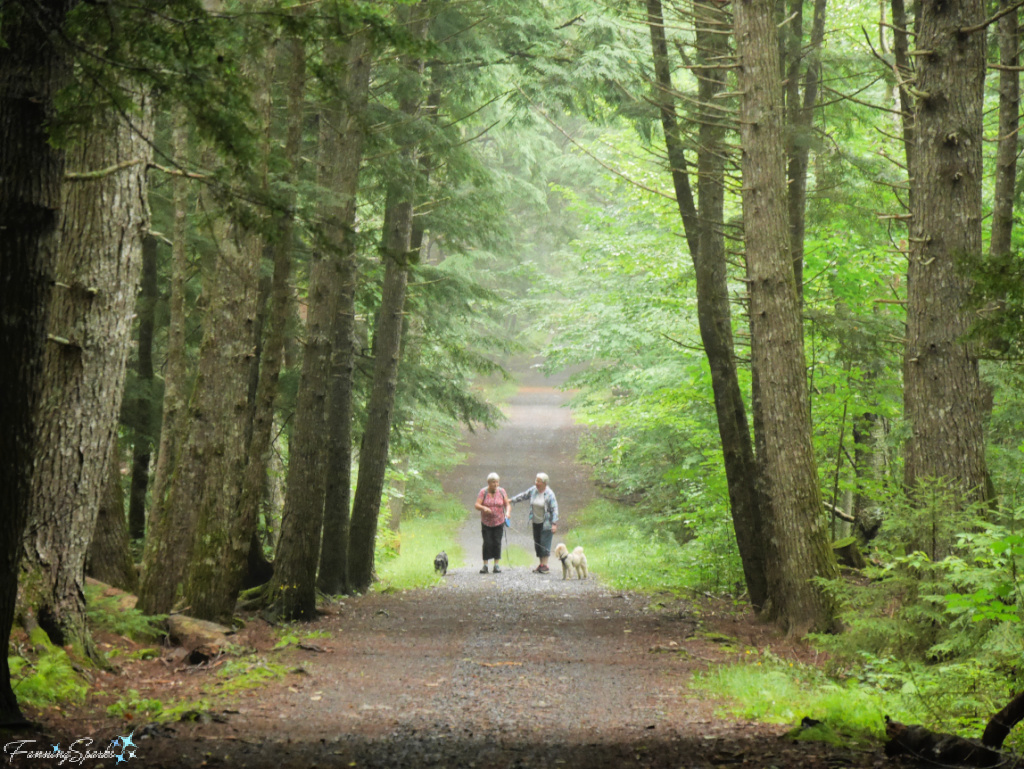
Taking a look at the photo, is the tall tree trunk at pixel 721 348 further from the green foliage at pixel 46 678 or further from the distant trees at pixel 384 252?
the green foliage at pixel 46 678

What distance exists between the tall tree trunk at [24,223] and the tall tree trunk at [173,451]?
4.66m

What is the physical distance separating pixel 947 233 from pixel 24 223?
7194 millimetres

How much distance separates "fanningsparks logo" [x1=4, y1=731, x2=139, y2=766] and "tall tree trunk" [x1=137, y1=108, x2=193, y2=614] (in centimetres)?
462

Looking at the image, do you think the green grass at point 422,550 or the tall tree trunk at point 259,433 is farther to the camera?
the green grass at point 422,550

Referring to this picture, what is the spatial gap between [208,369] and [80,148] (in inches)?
117

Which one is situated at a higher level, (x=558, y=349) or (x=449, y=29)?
(x=449, y=29)

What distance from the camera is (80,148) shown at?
6.23 metres

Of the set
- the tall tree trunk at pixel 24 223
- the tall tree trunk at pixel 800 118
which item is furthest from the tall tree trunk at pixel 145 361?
the tall tree trunk at pixel 800 118

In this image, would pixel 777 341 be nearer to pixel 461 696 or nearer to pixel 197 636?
pixel 461 696

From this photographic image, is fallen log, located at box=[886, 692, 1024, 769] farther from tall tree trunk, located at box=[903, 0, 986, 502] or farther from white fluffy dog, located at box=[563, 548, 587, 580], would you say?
white fluffy dog, located at box=[563, 548, 587, 580]

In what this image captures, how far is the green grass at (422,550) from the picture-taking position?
16141 mm

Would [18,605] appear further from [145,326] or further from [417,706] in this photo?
[145,326]

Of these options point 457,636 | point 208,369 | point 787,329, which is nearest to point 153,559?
point 208,369

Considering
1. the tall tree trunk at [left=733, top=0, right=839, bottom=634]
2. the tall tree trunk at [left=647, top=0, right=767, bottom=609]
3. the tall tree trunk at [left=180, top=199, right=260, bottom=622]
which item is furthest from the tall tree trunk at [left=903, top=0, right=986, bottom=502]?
the tall tree trunk at [left=180, top=199, right=260, bottom=622]
